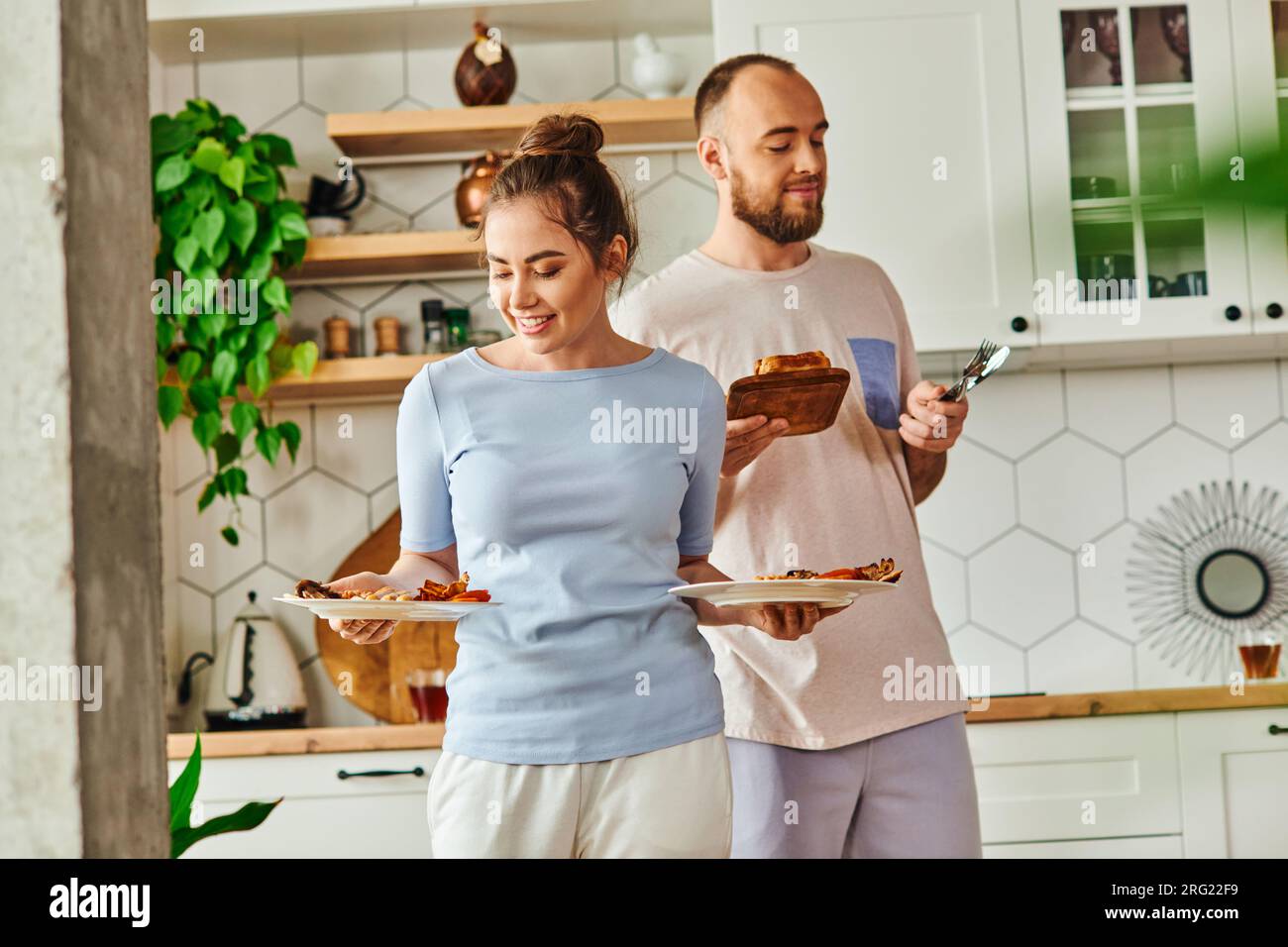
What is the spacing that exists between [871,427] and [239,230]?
4.45ft

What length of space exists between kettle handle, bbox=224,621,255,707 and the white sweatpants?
4.91 ft

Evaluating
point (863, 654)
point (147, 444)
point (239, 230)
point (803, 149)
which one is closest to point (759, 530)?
point (863, 654)

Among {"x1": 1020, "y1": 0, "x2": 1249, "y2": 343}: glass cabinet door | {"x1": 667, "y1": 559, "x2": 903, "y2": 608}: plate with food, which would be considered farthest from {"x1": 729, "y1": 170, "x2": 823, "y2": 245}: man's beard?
{"x1": 1020, "y1": 0, "x2": 1249, "y2": 343}: glass cabinet door

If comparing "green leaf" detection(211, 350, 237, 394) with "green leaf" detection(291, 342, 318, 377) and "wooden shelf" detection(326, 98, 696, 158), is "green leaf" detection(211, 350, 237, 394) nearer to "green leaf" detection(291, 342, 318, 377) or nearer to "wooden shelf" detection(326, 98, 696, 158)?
"green leaf" detection(291, 342, 318, 377)

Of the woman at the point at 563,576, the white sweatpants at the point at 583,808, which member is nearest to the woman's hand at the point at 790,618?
the woman at the point at 563,576

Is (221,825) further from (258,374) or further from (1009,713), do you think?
(1009,713)

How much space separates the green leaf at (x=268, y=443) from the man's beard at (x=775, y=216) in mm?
1294

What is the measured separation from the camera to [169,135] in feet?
7.29

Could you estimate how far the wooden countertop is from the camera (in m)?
1.99

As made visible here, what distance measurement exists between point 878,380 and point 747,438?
209mm

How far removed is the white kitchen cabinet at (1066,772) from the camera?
199 centimetres

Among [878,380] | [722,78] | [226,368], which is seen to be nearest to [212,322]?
[226,368]

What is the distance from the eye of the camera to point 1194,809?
1997 millimetres
